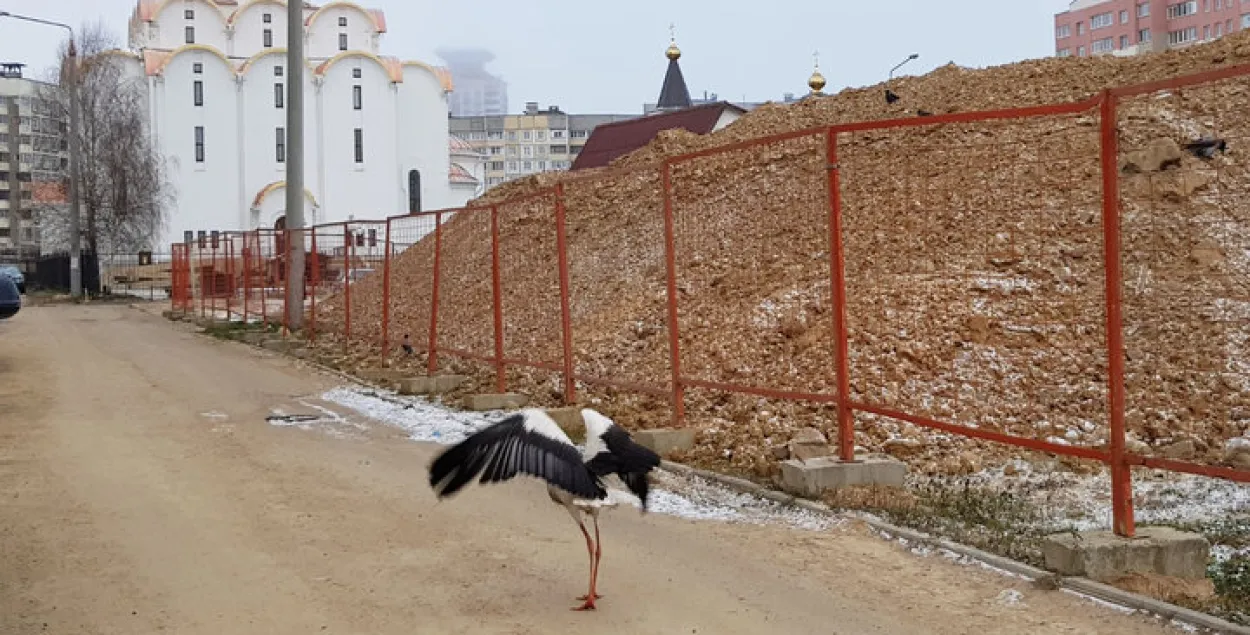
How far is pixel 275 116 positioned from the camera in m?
66.4

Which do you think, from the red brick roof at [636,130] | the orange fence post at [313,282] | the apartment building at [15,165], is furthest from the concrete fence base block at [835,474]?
the apartment building at [15,165]

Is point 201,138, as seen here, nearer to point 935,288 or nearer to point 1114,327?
point 935,288

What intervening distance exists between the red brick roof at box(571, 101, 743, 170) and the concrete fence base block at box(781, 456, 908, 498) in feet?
78.7

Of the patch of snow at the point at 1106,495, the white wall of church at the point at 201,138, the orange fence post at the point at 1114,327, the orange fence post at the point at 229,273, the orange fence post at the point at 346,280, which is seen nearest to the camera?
the orange fence post at the point at 1114,327

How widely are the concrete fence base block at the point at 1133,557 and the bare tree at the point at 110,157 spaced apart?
53.7 m

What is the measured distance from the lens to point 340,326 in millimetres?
19484

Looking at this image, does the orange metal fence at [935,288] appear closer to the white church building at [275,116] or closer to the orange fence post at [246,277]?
the orange fence post at [246,277]

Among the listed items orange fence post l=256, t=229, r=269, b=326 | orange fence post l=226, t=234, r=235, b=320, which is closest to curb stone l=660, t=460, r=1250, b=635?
orange fence post l=256, t=229, r=269, b=326

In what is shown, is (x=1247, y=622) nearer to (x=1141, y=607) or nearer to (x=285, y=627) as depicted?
(x=1141, y=607)

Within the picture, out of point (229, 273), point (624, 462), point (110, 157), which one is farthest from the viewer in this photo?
point (110, 157)

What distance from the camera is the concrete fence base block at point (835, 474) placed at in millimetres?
7922

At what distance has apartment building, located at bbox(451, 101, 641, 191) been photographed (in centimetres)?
16488

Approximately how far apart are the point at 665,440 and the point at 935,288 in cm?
250

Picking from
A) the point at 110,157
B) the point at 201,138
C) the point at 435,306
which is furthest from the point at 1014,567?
Answer: the point at 201,138
